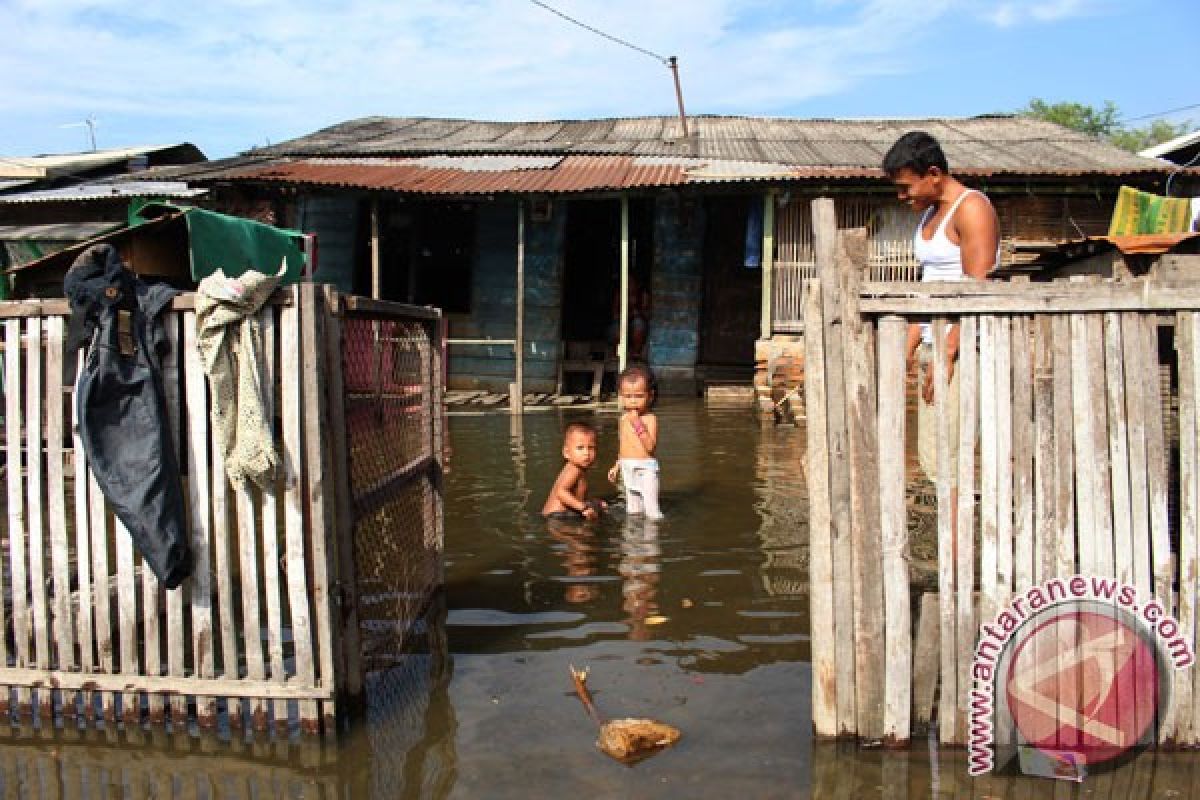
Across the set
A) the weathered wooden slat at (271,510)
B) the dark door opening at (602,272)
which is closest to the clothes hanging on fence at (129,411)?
the weathered wooden slat at (271,510)

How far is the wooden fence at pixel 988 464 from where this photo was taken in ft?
10.2

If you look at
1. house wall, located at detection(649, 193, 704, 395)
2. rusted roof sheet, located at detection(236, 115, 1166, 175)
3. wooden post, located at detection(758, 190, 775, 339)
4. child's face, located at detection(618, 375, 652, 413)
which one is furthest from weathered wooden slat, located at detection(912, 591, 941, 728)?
house wall, located at detection(649, 193, 704, 395)

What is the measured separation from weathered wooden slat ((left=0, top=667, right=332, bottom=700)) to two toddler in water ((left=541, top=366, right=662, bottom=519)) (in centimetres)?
341

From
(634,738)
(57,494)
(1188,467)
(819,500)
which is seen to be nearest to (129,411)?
(57,494)

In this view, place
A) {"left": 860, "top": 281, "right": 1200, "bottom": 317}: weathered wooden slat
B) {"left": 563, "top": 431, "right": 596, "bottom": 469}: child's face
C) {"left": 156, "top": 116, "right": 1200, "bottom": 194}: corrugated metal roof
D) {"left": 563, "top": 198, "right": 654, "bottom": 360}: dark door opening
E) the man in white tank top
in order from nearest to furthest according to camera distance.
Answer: {"left": 860, "top": 281, "right": 1200, "bottom": 317}: weathered wooden slat < the man in white tank top < {"left": 563, "top": 431, "right": 596, "bottom": 469}: child's face < {"left": 156, "top": 116, "right": 1200, "bottom": 194}: corrugated metal roof < {"left": 563, "top": 198, "right": 654, "bottom": 360}: dark door opening

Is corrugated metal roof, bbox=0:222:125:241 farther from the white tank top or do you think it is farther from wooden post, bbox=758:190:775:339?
the white tank top

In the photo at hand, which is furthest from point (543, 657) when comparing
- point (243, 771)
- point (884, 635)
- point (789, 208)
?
point (789, 208)

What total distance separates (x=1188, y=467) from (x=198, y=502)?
344cm

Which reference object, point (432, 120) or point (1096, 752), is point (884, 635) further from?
point (432, 120)

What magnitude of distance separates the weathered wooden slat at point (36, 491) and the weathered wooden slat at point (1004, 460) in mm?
3469

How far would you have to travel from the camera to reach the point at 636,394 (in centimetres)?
677

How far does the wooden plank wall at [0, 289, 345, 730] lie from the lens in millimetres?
3355

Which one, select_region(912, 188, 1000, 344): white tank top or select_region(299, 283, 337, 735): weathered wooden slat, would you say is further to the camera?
select_region(912, 188, 1000, 344): white tank top

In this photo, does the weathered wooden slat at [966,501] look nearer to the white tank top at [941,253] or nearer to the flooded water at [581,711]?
the flooded water at [581,711]
